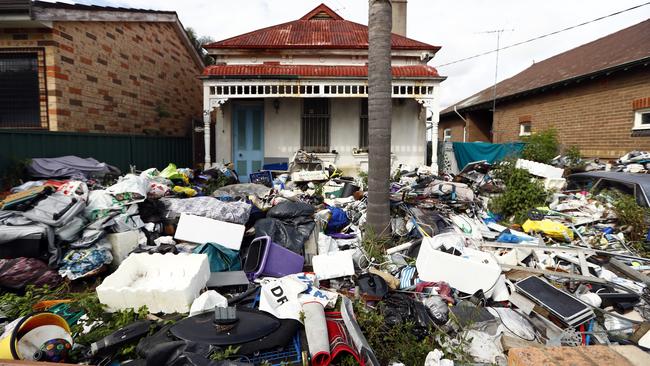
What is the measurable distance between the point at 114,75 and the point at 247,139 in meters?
3.82

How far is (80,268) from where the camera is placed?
3.89m

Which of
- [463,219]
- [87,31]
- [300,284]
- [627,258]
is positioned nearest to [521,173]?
[463,219]

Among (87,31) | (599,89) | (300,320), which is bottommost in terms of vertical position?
(300,320)

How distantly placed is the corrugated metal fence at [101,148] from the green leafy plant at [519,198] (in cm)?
871

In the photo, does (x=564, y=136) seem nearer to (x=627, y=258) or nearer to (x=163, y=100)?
(x=627, y=258)

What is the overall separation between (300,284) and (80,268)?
272 cm

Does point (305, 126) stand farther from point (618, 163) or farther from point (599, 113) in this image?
point (599, 113)

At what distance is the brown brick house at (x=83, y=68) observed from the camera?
6.47 meters

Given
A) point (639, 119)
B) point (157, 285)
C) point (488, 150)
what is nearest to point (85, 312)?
point (157, 285)

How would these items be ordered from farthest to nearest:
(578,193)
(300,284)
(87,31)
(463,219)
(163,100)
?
1. (163,100)
2. (87,31)
3. (578,193)
4. (463,219)
5. (300,284)

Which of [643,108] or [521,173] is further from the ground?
[643,108]

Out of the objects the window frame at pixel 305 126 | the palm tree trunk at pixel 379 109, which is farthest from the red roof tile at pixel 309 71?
the palm tree trunk at pixel 379 109

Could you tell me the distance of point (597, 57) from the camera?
11.1m

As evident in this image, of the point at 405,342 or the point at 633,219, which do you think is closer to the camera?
the point at 405,342
